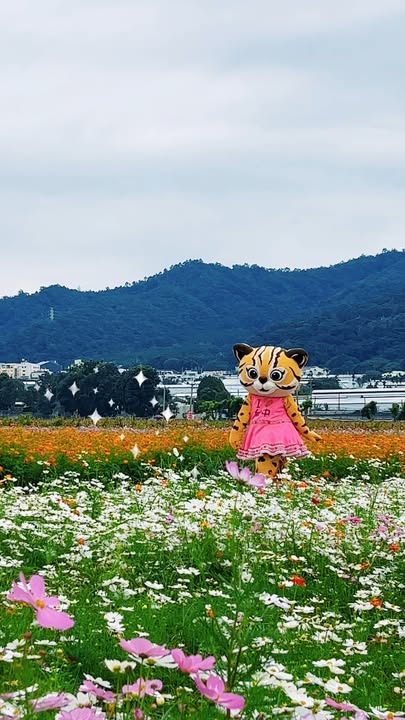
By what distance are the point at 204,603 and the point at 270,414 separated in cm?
624

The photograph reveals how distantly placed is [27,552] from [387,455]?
737 centimetres

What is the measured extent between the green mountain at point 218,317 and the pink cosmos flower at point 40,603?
87.2 metres

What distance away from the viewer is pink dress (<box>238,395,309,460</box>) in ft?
31.5

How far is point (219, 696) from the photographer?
Result: 1.29 meters

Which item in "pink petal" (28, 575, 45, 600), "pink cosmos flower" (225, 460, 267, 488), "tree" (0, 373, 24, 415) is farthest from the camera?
"tree" (0, 373, 24, 415)

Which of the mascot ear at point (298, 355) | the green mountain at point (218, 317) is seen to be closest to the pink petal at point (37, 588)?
the mascot ear at point (298, 355)

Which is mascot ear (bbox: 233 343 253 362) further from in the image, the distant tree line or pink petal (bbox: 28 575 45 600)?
the distant tree line

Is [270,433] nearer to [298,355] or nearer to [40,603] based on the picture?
[298,355]

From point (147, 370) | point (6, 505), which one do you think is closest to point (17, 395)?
point (147, 370)

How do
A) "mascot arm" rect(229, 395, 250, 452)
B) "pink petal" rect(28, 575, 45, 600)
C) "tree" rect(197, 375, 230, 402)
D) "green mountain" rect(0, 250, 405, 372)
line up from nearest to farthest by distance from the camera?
1. "pink petal" rect(28, 575, 45, 600)
2. "mascot arm" rect(229, 395, 250, 452)
3. "tree" rect(197, 375, 230, 402)
4. "green mountain" rect(0, 250, 405, 372)

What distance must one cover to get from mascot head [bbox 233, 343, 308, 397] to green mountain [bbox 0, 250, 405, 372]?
78.1 m

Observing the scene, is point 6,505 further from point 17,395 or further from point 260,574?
point 17,395

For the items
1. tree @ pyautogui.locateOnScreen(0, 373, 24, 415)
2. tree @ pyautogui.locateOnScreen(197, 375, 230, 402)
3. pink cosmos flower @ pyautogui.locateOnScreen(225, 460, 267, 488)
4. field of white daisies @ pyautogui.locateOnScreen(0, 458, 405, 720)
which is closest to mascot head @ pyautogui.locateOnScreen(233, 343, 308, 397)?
field of white daisies @ pyautogui.locateOnScreen(0, 458, 405, 720)

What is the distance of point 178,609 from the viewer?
4.06 meters
